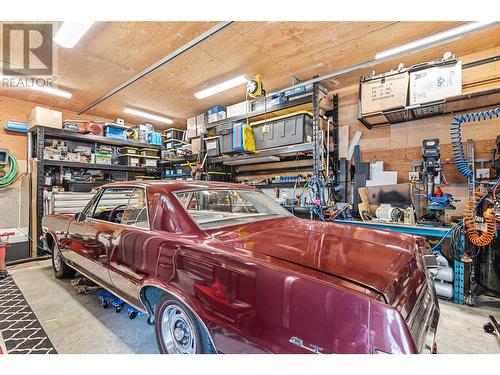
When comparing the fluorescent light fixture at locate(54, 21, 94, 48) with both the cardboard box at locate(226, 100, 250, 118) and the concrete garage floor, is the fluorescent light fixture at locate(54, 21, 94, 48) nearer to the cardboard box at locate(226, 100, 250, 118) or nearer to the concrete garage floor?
the cardboard box at locate(226, 100, 250, 118)

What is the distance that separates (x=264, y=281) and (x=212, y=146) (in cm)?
444

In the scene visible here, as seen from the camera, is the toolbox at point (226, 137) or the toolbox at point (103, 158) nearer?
the toolbox at point (226, 137)

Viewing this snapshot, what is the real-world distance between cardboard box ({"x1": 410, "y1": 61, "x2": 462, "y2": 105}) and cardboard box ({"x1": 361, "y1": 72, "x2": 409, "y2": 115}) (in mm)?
103

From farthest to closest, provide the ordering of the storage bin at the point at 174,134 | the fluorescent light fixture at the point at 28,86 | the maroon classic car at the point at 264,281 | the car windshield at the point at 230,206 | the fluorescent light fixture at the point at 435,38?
the storage bin at the point at 174,134 < the fluorescent light fixture at the point at 28,86 < the fluorescent light fixture at the point at 435,38 < the car windshield at the point at 230,206 < the maroon classic car at the point at 264,281

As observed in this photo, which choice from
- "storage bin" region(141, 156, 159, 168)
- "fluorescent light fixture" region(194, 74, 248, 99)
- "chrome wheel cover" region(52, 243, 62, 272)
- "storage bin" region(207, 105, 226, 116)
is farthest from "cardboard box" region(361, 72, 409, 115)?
"storage bin" region(141, 156, 159, 168)

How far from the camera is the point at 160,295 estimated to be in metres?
1.68

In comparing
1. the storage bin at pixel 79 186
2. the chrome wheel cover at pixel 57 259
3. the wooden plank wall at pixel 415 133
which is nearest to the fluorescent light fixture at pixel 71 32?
the chrome wheel cover at pixel 57 259

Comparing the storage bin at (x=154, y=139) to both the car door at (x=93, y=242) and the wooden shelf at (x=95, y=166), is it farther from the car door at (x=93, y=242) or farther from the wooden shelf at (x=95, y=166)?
the car door at (x=93, y=242)

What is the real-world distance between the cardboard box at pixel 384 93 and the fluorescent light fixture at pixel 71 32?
3.79 metres

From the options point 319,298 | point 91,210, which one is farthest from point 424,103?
point 91,210

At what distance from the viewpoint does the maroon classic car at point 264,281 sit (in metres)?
0.90

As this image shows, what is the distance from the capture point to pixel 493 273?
2.83m

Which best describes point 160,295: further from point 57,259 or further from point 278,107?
point 278,107
